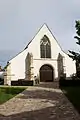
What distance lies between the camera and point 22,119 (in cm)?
1239

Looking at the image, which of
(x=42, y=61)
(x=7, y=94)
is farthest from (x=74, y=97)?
(x=42, y=61)

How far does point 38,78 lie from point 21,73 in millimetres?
3027

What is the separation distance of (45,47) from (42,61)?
102 inches

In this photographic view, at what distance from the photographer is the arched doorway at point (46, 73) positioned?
45.3m

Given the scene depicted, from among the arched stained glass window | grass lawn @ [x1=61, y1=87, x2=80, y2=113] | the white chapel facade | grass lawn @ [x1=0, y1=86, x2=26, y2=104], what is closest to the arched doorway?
the white chapel facade

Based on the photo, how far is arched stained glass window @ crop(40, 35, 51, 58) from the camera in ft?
150

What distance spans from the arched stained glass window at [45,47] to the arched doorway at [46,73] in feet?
6.83

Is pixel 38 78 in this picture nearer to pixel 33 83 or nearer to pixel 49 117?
pixel 33 83

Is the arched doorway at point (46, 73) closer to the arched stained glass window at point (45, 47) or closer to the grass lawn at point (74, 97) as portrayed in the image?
the arched stained glass window at point (45, 47)

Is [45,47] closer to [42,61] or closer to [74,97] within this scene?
[42,61]

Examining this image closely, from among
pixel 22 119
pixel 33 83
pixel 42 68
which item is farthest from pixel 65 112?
pixel 42 68

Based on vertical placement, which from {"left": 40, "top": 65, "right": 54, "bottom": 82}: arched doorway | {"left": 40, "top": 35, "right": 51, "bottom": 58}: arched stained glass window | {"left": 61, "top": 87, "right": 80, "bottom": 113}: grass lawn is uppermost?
{"left": 40, "top": 35, "right": 51, "bottom": 58}: arched stained glass window

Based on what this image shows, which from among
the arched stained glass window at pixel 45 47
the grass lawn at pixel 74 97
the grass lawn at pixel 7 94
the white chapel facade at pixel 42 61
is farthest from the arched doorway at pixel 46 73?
the grass lawn at pixel 74 97

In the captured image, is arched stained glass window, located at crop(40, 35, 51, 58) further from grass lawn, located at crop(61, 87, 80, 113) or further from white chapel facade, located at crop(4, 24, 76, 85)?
grass lawn, located at crop(61, 87, 80, 113)
